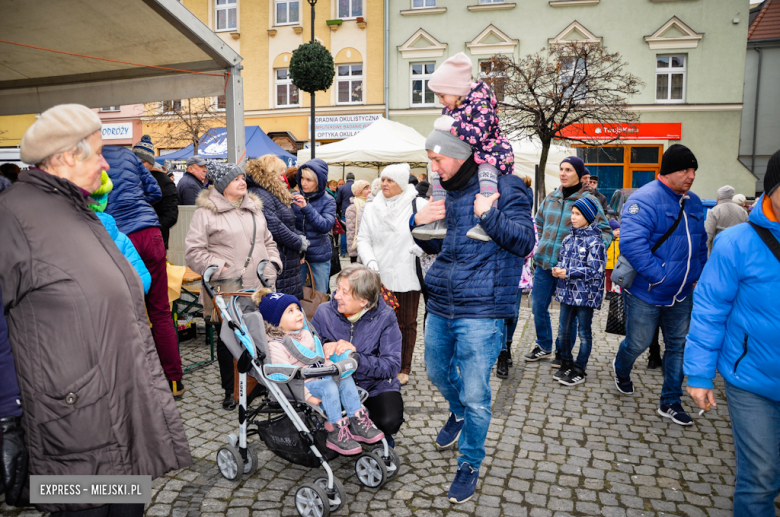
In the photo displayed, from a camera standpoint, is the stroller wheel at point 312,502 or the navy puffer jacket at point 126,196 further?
the navy puffer jacket at point 126,196

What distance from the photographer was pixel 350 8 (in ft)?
77.9

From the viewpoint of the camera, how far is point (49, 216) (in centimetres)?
185

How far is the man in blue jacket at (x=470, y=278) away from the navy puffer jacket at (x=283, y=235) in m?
2.22

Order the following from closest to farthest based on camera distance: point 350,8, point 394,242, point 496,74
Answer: point 394,242
point 496,74
point 350,8

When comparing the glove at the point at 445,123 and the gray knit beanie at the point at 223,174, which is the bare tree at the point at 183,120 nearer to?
the gray knit beanie at the point at 223,174

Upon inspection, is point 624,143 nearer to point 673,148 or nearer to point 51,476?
point 673,148

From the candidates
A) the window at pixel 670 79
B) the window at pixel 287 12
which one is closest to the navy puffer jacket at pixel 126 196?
the window at pixel 670 79

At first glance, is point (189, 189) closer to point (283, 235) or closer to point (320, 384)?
point (283, 235)

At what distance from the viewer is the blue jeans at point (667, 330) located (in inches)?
172

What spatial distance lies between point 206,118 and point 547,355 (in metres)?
21.5

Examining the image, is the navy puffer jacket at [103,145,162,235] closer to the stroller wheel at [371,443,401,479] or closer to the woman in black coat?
the woman in black coat

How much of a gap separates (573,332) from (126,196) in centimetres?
414

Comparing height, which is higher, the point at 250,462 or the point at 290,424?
the point at 290,424

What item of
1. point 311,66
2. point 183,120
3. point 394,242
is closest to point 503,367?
point 394,242
